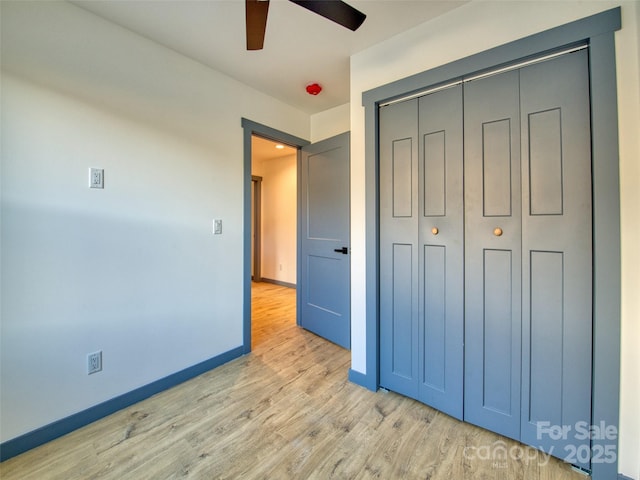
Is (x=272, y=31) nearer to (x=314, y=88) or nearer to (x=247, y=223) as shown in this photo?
(x=314, y=88)

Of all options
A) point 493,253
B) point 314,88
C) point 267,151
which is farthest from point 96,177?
point 267,151

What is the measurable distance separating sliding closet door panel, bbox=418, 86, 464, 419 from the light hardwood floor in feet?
0.75

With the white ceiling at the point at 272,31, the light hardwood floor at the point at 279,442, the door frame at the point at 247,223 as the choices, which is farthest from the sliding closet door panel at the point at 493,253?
the door frame at the point at 247,223

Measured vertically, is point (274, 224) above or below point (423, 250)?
above

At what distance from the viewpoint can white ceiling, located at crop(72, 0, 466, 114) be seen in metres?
1.59

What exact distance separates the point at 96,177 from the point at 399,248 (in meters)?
1.95

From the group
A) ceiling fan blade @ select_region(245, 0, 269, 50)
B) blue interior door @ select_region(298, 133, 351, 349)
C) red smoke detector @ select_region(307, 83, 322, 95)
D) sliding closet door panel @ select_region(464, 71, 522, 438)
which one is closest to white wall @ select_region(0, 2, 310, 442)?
red smoke detector @ select_region(307, 83, 322, 95)

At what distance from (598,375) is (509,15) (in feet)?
6.03

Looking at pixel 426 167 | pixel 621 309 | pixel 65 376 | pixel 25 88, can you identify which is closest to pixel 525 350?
pixel 621 309

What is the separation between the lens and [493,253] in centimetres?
154

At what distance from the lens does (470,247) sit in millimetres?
1604

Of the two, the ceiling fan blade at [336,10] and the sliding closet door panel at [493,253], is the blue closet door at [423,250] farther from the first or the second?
the ceiling fan blade at [336,10]

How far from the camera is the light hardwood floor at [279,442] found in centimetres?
133

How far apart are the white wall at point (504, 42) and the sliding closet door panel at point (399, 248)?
0.54ft
